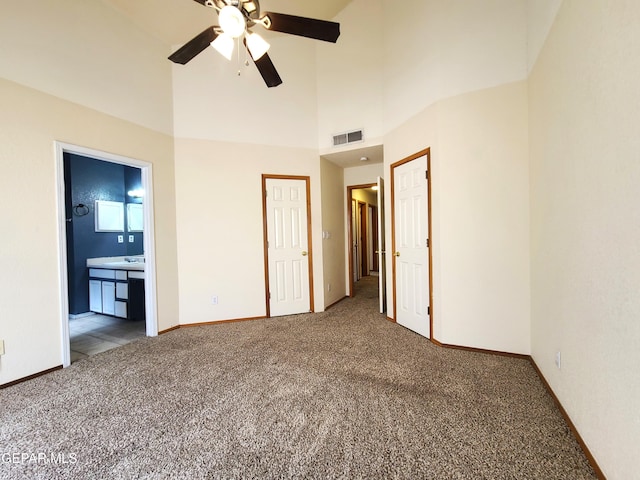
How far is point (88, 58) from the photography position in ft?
9.07

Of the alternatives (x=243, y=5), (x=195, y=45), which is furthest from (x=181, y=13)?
(x=243, y=5)

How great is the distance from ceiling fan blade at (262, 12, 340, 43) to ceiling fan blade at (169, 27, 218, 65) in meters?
0.43

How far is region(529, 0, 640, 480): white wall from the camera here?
1142 millimetres

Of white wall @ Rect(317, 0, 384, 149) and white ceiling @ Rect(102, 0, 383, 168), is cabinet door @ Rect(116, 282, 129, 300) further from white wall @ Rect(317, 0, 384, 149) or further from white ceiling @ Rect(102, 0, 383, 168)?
white wall @ Rect(317, 0, 384, 149)

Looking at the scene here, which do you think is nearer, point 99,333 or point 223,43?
point 223,43

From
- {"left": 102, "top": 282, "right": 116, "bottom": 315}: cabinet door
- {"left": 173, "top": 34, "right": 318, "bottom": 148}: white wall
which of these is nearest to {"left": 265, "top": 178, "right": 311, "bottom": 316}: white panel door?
{"left": 173, "top": 34, "right": 318, "bottom": 148}: white wall

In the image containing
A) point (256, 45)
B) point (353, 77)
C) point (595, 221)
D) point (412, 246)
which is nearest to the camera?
point (595, 221)

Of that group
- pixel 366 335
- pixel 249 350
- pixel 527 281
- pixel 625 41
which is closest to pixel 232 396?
pixel 249 350

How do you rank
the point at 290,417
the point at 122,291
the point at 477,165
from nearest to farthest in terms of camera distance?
the point at 290,417 → the point at 477,165 → the point at 122,291

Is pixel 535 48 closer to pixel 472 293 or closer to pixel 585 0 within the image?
pixel 585 0

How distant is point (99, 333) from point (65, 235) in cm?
156

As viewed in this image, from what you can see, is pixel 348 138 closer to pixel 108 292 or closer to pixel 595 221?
pixel 595 221

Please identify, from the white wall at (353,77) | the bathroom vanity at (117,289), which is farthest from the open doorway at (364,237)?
the bathroom vanity at (117,289)

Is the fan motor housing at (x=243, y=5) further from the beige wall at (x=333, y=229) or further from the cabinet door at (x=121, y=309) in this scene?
the cabinet door at (x=121, y=309)
